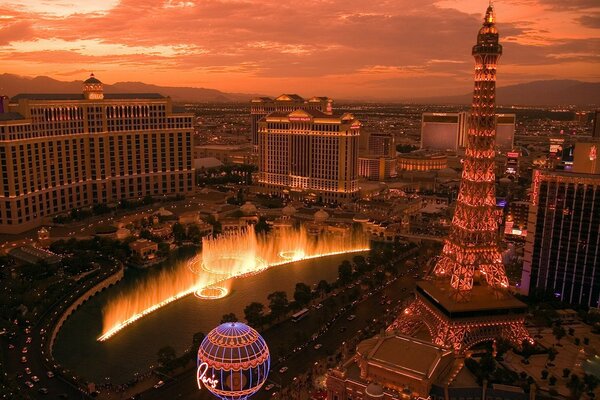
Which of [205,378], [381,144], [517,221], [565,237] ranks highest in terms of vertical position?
[381,144]

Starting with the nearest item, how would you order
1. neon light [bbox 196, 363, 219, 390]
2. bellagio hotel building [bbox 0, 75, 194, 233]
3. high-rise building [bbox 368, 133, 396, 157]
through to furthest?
neon light [bbox 196, 363, 219, 390] < bellagio hotel building [bbox 0, 75, 194, 233] < high-rise building [bbox 368, 133, 396, 157]

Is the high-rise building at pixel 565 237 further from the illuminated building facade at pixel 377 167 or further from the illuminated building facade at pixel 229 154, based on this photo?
the illuminated building facade at pixel 229 154

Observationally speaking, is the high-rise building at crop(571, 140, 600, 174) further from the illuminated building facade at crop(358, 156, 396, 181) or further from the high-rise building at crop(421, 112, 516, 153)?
the high-rise building at crop(421, 112, 516, 153)

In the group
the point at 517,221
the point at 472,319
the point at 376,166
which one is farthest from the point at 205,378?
the point at 376,166

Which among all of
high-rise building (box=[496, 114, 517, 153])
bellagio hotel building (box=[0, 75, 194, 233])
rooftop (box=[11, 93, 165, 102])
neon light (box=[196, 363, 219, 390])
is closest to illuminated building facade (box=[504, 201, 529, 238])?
bellagio hotel building (box=[0, 75, 194, 233])

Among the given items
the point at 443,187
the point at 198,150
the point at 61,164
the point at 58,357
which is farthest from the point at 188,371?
the point at 198,150

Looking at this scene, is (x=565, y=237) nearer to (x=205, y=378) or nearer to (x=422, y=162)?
(x=205, y=378)

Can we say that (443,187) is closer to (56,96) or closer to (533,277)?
(533,277)
